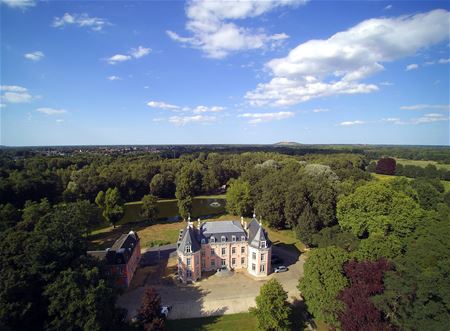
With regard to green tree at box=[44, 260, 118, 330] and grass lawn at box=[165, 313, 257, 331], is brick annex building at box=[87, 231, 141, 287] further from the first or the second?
grass lawn at box=[165, 313, 257, 331]

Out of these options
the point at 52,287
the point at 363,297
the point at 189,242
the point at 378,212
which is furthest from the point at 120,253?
the point at 378,212

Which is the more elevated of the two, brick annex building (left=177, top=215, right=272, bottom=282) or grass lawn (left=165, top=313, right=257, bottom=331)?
brick annex building (left=177, top=215, right=272, bottom=282)

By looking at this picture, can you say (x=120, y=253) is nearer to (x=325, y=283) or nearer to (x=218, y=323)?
(x=218, y=323)

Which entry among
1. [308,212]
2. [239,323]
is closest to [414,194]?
[308,212]

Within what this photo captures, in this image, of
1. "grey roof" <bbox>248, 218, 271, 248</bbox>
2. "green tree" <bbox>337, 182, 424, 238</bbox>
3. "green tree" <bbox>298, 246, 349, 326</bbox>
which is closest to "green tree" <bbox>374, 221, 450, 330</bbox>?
"green tree" <bbox>298, 246, 349, 326</bbox>

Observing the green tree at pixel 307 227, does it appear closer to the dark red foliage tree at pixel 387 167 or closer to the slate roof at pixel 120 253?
the slate roof at pixel 120 253

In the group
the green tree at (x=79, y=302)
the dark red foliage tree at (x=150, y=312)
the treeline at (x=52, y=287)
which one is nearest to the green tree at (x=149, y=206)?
the treeline at (x=52, y=287)
